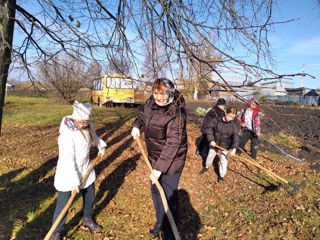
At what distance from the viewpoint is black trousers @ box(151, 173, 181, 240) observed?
433 cm

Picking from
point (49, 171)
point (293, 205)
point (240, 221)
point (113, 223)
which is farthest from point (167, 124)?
point (49, 171)

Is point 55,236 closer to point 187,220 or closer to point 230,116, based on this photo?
point 187,220

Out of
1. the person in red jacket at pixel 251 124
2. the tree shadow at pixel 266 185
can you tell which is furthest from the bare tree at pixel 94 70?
the person in red jacket at pixel 251 124

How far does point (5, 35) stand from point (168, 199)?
9.12 feet

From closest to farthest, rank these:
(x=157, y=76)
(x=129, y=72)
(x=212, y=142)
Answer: (x=157, y=76)
(x=129, y=72)
(x=212, y=142)

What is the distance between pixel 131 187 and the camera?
6.67 m

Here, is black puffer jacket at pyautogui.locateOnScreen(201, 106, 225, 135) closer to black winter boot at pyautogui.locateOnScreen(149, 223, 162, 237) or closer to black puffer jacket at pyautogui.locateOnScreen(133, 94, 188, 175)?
black winter boot at pyautogui.locateOnScreen(149, 223, 162, 237)

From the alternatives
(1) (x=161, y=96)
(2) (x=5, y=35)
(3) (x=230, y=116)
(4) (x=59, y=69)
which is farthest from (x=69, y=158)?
(3) (x=230, y=116)

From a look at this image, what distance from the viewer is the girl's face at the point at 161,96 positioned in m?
3.84

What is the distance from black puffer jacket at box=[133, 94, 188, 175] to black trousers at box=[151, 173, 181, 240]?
11 centimetres

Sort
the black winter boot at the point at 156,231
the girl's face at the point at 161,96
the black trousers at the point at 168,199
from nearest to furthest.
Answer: the girl's face at the point at 161,96, the black trousers at the point at 168,199, the black winter boot at the point at 156,231

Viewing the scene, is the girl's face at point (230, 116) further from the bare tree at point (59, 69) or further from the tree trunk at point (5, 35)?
the tree trunk at point (5, 35)

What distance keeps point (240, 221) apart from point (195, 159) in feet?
9.58

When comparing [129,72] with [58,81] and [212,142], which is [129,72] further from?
[212,142]
